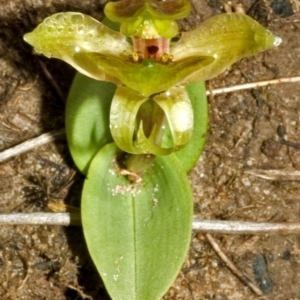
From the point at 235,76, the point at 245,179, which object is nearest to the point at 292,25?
the point at 235,76

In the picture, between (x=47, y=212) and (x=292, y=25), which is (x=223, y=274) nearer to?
(x=47, y=212)

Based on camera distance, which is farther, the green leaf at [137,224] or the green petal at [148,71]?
the green leaf at [137,224]

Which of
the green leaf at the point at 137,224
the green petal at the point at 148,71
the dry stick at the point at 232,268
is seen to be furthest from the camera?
the dry stick at the point at 232,268

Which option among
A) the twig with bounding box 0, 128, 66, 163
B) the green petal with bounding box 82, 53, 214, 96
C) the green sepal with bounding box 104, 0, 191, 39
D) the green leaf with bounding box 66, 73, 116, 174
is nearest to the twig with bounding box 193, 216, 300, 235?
the green leaf with bounding box 66, 73, 116, 174

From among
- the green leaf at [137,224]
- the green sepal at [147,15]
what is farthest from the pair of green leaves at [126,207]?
the green sepal at [147,15]

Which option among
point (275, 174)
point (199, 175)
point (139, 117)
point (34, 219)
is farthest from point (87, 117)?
point (275, 174)

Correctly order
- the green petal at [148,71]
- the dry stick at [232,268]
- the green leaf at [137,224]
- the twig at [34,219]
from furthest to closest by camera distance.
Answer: the dry stick at [232,268] < the twig at [34,219] < the green leaf at [137,224] < the green petal at [148,71]

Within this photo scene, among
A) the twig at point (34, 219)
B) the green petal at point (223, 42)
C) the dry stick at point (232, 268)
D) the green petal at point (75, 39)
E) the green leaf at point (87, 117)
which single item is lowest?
the dry stick at point (232, 268)

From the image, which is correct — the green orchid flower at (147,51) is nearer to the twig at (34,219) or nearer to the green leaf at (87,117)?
the green leaf at (87,117)

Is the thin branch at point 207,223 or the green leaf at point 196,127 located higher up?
the green leaf at point 196,127
